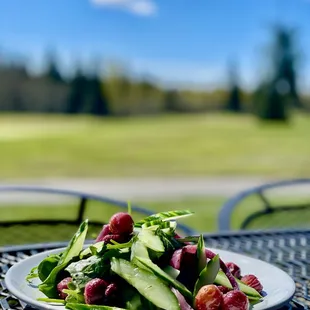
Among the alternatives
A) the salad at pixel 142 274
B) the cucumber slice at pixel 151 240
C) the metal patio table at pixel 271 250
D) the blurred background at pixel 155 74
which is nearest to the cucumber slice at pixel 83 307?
the salad at pixel 142 274

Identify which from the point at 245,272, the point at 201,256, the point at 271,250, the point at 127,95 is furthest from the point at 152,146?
the point at 201,256

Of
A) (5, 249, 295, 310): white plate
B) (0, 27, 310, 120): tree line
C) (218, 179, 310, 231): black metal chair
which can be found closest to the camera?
(5, 249, 295, 310): white plate

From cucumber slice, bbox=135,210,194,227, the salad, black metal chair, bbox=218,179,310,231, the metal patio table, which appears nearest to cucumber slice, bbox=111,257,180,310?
the salad

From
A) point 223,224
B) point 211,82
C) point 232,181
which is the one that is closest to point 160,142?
point 211,82

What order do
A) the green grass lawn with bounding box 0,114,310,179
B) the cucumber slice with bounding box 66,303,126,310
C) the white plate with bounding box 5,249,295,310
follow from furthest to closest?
the green grass lawn with bounding box 0,114,310,179
the white plate with bounding box 5,249,295,310
the cucumber slice with bounding box 66,303,126,310

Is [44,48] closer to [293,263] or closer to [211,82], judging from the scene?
[211,82]

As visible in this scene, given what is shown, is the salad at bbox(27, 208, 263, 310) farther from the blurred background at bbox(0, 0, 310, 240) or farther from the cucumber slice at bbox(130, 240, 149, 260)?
the blurred background at bbox(0, 0, 310, 240)

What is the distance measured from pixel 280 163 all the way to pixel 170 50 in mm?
9331

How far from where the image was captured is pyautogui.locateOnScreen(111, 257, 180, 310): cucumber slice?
736mm

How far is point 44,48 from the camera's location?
19.8 metres

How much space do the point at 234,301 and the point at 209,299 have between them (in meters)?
0.03

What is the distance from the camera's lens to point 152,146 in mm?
14664

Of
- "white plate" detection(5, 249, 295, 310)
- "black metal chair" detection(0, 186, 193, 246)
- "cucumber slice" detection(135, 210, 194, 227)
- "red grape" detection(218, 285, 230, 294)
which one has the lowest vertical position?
"black metal chair" detection(0, 186, 193, 246)

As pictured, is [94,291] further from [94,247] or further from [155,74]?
[155,74]
